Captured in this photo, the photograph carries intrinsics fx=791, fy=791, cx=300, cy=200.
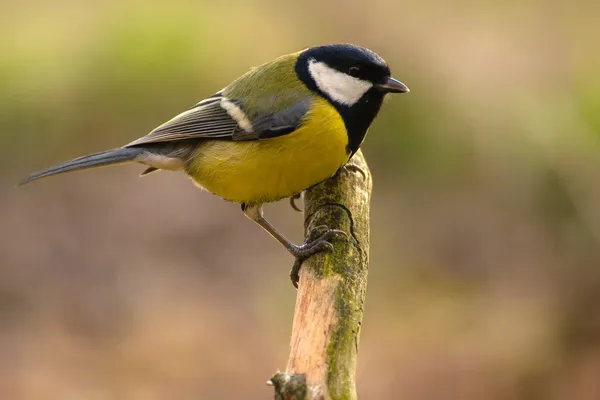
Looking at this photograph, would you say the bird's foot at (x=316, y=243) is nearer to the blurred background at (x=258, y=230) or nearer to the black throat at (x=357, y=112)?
the black throat at (x=357, y=112)

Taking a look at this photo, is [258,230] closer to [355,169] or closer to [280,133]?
[355,169]

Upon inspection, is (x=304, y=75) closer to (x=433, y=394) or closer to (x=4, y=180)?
(x=433, y=394)

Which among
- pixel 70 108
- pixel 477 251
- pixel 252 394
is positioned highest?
pixel 70 108

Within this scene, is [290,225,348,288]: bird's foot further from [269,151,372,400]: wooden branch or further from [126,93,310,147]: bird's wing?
[126,93,310,147]: bird's wing

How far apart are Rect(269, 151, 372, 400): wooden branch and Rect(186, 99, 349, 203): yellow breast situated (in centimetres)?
12

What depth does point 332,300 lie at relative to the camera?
2121 mm

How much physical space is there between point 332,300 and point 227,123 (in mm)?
907

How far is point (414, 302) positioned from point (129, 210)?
1.74 metres

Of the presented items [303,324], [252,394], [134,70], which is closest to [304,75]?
[303,324]

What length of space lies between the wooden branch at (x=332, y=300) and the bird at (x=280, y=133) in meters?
0.08

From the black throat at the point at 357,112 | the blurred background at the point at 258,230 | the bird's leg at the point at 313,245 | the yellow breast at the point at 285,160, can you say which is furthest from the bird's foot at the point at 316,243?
the blurred background at the point at 258,230

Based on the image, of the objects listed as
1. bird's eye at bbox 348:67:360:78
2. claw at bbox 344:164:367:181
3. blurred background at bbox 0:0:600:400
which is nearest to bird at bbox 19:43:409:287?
bird's eye at bbox 348:67:360:78

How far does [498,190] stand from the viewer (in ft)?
15.1

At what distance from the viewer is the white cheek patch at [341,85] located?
2.60 metres
